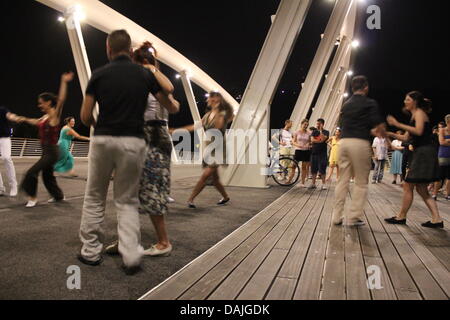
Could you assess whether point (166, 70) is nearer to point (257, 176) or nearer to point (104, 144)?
point (257, 176)

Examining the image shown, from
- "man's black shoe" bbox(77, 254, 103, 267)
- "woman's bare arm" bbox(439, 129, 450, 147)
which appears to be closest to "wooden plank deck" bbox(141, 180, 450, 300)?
"man's black shoe" bbox(77, 254, 103, 267)

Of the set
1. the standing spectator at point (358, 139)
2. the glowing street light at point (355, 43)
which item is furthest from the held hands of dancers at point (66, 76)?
the glowing street light at point (355, 43)

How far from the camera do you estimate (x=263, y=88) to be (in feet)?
24.3

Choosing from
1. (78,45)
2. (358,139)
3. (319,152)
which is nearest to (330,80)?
(319,152)

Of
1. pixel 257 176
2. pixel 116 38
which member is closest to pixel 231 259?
pixel 116 38

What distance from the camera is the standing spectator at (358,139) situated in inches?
141

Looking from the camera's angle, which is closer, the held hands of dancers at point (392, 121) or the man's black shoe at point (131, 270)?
the man's black shoe at point (131, 270)

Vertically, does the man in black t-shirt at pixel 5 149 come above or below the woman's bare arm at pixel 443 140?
below

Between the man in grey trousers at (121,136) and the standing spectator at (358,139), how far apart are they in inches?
96.0

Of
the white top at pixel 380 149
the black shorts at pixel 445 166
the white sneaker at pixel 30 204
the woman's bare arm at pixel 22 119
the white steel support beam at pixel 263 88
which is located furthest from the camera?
the white top at pixel 380 149

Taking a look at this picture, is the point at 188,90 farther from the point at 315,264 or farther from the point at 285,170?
the point at 315,264

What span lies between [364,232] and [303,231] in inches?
27.5

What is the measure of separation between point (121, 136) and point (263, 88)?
5.81 metres

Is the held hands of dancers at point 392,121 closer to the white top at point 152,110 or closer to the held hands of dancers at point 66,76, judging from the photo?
the white top at point 152,110
